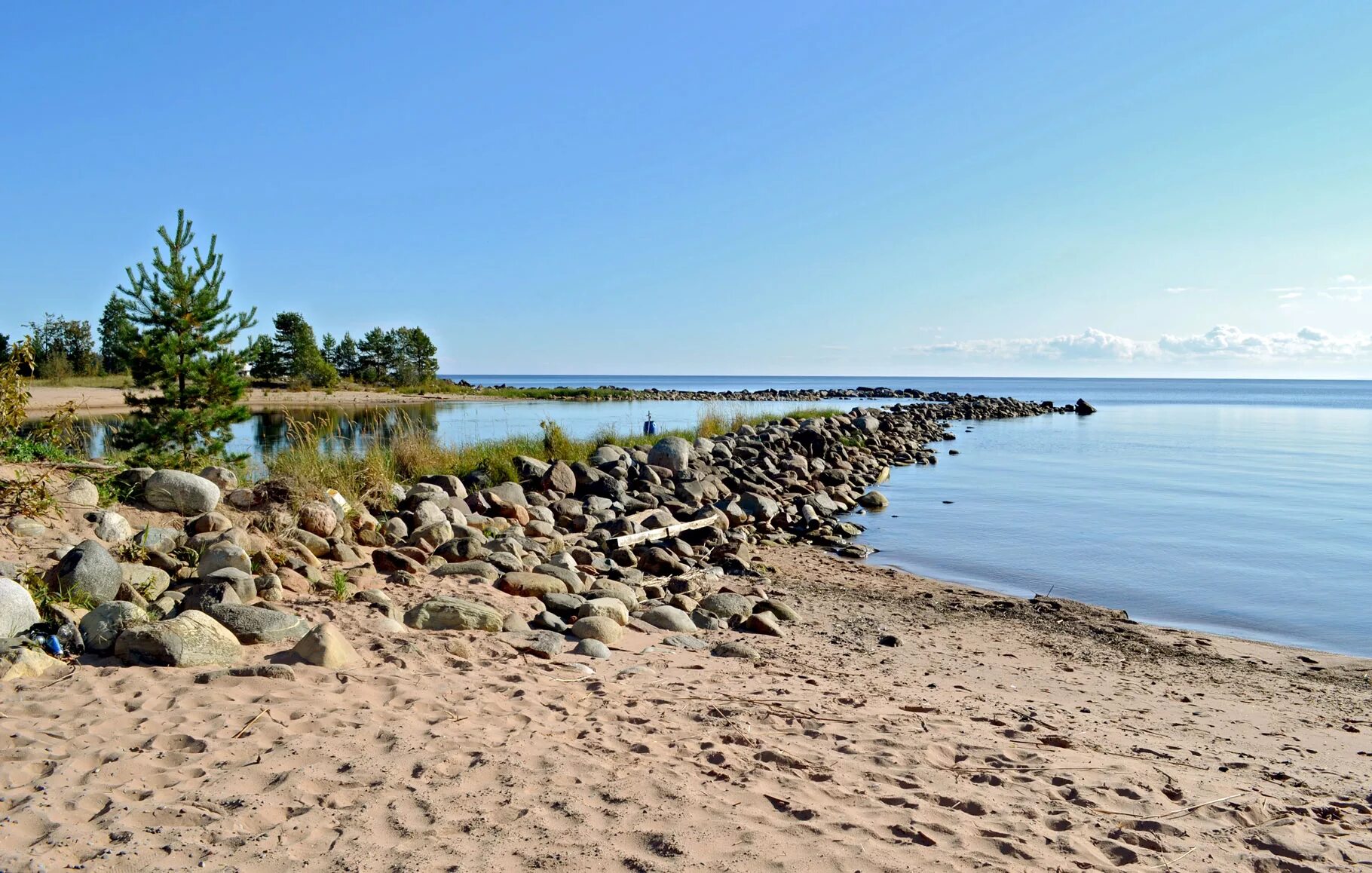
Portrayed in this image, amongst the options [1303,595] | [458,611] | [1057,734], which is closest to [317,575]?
[458,611]

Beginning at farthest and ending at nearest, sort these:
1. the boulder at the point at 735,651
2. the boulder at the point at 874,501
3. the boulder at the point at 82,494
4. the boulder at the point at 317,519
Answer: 1. the boulder at the point at 874,501
2. the boulder at the point at 317,519
3. the boulder at the point at 82,494
4. the boulder at the point at 735,651

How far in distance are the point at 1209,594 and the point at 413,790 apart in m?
9.66

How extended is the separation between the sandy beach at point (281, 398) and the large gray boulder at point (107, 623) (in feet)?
104

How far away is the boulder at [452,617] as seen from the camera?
6078 millimetres

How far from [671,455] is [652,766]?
12.0 m

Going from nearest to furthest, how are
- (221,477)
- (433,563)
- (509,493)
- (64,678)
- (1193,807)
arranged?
(1193,807)
(64,678)
(433,563)
(221,477)
(509,493)

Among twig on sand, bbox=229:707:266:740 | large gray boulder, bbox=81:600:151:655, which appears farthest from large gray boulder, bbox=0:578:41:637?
twig on sand, bbox=229:707:266:740

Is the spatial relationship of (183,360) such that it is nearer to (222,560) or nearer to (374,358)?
(222,560)

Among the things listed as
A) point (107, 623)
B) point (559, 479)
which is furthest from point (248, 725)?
point (559, 479)

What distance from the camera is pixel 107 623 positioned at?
16.2 feet

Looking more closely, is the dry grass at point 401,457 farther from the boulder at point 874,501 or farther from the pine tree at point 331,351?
the pine tree at point 331,351

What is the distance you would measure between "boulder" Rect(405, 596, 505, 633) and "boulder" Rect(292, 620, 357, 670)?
87cm

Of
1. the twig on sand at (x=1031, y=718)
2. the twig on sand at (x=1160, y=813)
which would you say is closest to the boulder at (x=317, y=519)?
the twig on sand at (x=1031, y=718)

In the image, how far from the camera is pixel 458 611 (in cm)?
618
